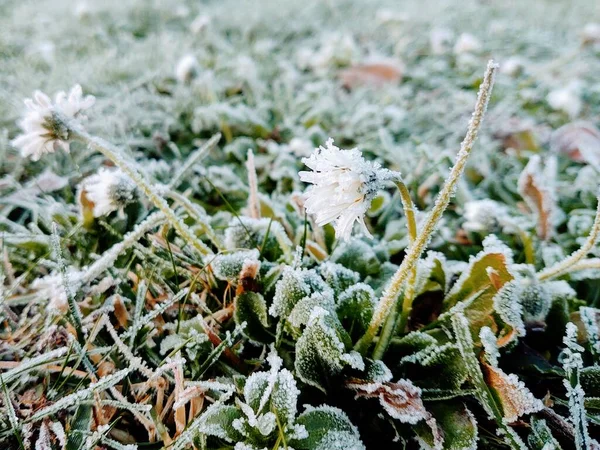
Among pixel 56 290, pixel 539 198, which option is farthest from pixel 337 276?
pixel 539 198

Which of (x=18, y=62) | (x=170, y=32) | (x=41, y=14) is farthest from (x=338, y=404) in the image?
(x=41, y=14)

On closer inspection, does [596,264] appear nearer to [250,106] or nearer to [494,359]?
[494,359]

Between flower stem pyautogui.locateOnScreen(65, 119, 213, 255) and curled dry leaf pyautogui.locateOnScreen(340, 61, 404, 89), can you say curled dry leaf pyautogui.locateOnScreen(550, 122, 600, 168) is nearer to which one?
curled dry leaf pyautogui.locateOnScreen(340, 61, 404, 89)

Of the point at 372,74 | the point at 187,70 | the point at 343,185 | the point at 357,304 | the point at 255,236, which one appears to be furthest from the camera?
the point at 372,74

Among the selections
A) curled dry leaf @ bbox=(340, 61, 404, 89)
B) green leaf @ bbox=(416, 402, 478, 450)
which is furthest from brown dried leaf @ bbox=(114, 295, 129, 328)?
curled dry leaf @ bbox=(340, 61, 404, 89)

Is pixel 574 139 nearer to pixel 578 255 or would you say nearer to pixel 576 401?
pixel 578 255
